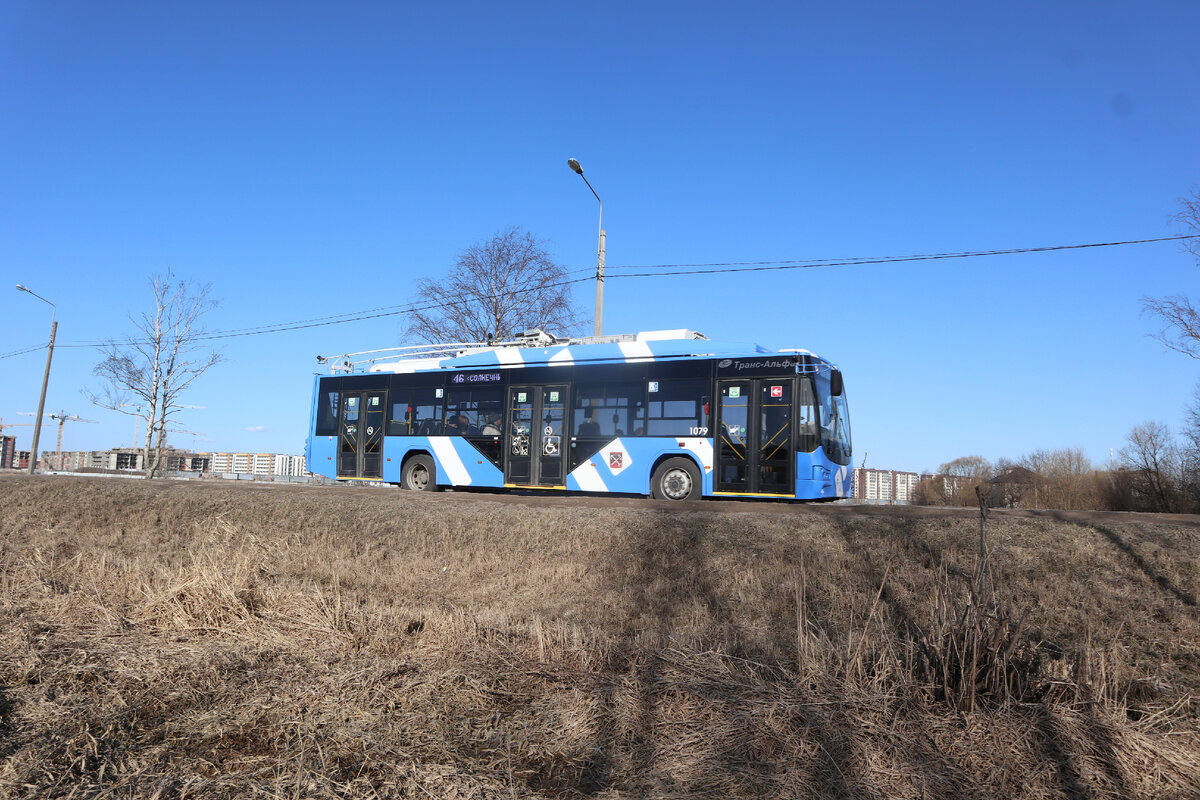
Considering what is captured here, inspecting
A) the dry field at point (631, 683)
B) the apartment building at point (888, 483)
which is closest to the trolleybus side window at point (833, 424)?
the dry field at point (631, 683)

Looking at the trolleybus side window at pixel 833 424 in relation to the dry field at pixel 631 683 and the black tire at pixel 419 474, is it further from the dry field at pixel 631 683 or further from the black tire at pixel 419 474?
the black tire at pixel 419 474

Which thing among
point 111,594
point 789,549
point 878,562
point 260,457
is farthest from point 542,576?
point 260,457

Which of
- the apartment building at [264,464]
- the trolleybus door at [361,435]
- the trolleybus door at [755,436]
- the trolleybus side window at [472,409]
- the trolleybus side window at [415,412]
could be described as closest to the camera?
the trolleybus door at [755,436]

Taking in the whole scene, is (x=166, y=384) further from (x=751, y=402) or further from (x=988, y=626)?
(x=988, y=626)

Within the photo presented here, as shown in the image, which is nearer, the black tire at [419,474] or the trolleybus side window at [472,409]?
the trolleybus side window at [472,409]

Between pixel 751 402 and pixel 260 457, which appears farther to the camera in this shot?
pixel 260 457

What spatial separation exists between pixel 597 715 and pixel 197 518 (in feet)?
38.4

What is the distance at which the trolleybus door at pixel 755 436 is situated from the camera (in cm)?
1430

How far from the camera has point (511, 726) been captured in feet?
13.2

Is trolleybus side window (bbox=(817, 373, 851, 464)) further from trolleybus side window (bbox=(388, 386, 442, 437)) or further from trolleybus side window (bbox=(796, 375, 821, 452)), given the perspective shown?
trolleybus side window (bbox=(388, 386, 442, 437))

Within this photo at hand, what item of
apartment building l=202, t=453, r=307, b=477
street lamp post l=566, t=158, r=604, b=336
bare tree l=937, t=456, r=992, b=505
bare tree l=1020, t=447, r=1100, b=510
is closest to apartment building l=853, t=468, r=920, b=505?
bare tree l=937, t=456, r=992, b=505

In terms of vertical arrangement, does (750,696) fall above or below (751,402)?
below

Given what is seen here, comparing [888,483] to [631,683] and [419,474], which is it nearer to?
[419,474]

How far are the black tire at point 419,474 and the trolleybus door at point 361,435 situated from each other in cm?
71
